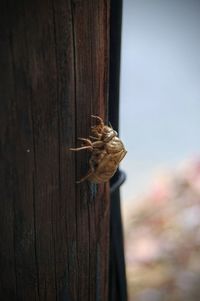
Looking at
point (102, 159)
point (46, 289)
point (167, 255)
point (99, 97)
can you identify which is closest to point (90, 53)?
point (99, 97)

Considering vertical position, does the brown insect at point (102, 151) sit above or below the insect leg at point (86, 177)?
above

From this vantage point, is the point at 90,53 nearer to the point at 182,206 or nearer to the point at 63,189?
the point at 63,189

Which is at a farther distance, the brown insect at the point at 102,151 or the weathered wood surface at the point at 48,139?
the brown insect at the point at 102,151

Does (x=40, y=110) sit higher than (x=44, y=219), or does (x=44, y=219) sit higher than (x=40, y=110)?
(x=40, y=110)

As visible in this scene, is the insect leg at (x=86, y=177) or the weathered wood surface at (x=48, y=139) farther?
A: the insect leg at (x=86, y=177)

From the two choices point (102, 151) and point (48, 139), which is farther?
point (102, 151)
